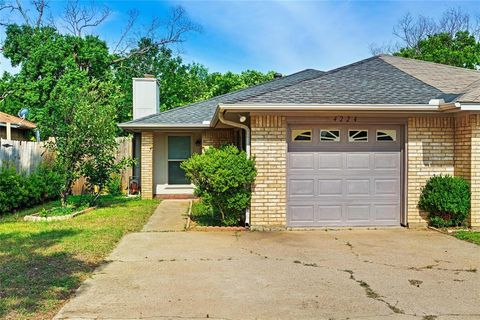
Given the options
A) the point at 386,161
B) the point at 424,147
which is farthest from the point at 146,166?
the point at 424,147

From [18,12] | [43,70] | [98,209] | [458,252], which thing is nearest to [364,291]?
[458,252]

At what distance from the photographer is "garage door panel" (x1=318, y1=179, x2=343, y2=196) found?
30.2 ft

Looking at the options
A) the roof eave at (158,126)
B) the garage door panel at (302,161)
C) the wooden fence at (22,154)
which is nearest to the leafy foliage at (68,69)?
the wooden fence at (22,154)

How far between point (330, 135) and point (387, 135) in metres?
1.28

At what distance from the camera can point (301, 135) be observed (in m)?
9.12

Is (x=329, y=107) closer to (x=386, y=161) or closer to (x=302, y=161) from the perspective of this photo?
(x=302, y=161)

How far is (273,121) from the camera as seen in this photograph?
8836mm

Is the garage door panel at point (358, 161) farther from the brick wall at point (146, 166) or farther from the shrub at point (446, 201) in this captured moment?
the brick wall at point (146, 166)

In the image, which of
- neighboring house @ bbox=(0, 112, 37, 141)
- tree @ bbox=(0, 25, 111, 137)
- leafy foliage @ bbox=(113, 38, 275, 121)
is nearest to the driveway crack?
neighboring house @ bbox=(0, 112, 37, 141)

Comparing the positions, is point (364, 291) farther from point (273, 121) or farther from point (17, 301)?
point (273, 121)

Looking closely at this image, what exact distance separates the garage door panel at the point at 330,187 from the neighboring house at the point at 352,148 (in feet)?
0.07

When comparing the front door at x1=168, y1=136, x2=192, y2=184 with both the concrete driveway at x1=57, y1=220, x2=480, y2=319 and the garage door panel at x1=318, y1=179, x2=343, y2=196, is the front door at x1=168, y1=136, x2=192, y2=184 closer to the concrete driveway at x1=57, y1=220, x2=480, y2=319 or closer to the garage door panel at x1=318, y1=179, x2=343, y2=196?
the garage door panel at x1=318, y1=179, x2=343, y2=196

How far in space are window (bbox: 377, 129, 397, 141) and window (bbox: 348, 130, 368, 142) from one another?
0.29 meters

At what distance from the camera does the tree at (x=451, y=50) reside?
27.8 meters
